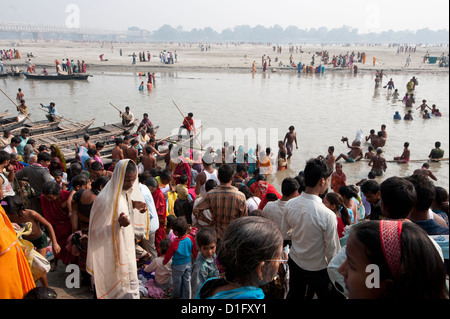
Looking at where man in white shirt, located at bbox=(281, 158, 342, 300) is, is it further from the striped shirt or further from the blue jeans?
the blue jeans

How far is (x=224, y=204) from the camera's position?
4.03 meters

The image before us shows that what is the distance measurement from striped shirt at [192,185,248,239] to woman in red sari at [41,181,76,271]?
6.11 feet

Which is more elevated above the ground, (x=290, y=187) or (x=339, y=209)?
(x=290, y=187)

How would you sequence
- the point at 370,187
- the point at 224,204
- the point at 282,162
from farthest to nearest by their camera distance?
the point at 282,162 < the point at 370,187 < the point at 224,204

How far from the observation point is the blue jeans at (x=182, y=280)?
3.92 metres

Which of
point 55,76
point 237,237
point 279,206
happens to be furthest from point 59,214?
point 55,76

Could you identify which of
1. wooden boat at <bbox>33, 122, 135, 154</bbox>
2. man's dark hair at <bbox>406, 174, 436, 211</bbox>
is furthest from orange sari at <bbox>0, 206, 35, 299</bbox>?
wooden boat at <bbox>33, 122, 135, 154</bbox>

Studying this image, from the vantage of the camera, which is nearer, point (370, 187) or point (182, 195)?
point (370, 187)

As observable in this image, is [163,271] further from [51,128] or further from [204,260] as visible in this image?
[51,128]

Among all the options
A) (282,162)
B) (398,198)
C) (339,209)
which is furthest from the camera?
(282,162)

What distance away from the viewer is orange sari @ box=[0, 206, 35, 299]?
287 cm

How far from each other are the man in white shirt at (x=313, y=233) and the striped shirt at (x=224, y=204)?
85 centimetres

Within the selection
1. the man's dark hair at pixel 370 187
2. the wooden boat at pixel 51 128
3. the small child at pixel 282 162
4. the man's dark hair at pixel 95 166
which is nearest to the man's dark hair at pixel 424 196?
the man's dark hair at pixel 370 187

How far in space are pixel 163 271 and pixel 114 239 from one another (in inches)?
49.1
